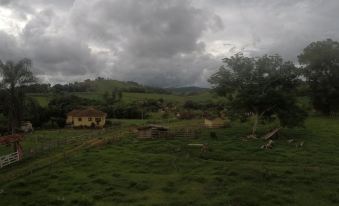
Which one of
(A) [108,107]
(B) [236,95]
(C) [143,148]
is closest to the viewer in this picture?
(C) [143,148]

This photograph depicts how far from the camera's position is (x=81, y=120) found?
2987 inches

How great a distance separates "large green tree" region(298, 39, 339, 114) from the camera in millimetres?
65625

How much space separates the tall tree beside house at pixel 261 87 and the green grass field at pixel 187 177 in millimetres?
5714

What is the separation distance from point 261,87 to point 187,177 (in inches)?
845

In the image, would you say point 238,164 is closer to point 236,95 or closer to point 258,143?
point 258,143

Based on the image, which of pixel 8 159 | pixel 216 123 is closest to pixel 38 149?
pixel 8 159

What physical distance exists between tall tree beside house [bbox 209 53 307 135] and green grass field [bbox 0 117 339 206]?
18.7 feet

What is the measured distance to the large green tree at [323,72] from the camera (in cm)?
6562

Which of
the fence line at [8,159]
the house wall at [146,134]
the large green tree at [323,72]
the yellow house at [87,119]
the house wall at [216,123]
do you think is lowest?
the fence line at [8,159]

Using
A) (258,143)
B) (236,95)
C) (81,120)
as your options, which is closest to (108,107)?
(81,120)

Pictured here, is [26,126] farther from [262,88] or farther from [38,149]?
[262,88]

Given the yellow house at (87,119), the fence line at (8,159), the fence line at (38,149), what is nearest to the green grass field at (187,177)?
the fence line at (8,159)

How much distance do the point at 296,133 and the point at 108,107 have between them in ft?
194

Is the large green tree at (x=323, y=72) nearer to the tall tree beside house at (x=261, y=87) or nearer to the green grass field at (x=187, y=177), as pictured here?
the tall tree beside house at (x=261, y=87)
